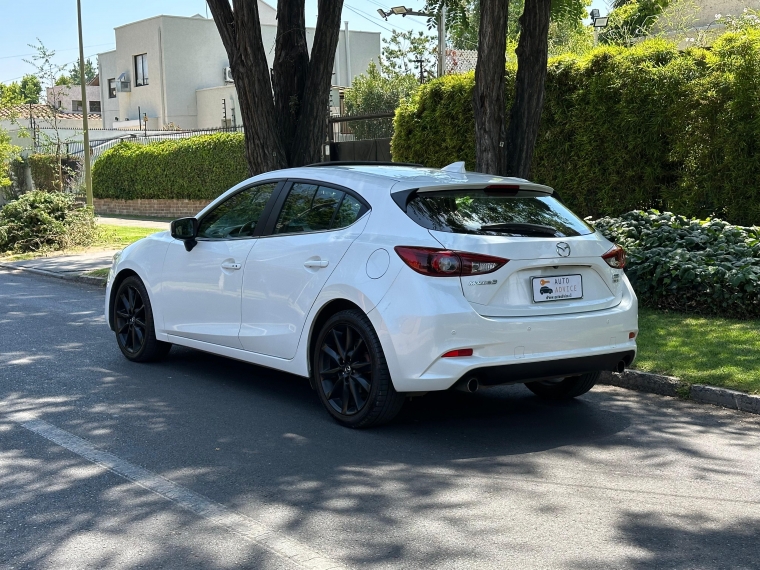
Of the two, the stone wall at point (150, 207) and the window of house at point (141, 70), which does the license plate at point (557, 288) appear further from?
the window of house at point (141, 70)

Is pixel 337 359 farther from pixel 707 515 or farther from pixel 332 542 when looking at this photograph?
pixel 707 515

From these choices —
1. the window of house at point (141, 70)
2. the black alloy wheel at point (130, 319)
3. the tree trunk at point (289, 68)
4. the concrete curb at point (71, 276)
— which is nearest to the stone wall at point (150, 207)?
the concrete curb at point (71, 276)

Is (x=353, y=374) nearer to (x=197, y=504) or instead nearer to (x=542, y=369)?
(x=542, y=369)

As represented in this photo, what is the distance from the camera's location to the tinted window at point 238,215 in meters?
7.23

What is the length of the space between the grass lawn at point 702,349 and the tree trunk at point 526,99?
2.44 meters

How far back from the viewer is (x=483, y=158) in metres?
10.9

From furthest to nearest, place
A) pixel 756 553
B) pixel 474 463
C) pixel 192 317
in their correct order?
1. pixel 192 317
2. pixel 474 463
3. pixel 756 553

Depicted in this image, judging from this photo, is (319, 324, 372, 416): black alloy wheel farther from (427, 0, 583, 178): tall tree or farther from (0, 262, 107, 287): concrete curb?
(0, 262, 107, 287): concrete curb

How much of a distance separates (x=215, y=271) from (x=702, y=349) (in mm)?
4058

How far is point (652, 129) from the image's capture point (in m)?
13.2

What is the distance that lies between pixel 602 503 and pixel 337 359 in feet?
6.81

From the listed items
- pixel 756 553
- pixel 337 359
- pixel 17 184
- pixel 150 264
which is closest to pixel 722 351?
pixel 337 359

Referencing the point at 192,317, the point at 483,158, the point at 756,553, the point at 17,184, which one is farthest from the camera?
the point at 17,184

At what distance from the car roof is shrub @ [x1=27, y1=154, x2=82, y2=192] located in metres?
28.5
